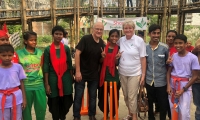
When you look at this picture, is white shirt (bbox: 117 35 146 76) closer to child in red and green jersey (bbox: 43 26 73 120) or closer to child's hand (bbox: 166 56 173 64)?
child's hand (bbox: 166 56 173 64)

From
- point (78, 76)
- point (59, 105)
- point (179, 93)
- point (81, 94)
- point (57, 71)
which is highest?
point (57, 71)

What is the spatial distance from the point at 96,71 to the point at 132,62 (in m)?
0.67

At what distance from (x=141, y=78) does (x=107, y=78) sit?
620mm

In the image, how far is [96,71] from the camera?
139 inches

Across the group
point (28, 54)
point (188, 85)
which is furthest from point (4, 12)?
point (188, 85)

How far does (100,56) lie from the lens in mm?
3514

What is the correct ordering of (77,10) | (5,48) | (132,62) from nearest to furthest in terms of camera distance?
(5,48)
(132,62)
(77,10)

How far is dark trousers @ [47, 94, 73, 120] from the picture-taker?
338 cm

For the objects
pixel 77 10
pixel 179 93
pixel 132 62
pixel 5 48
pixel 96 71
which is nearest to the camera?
pixel 5 48

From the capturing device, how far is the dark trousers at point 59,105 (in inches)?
133

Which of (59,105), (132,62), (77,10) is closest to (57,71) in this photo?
(59,105)

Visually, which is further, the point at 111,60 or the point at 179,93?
the point at 111,60

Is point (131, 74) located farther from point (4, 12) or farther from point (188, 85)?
point (4, 12)

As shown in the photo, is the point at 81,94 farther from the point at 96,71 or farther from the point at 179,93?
the point at 179,93
